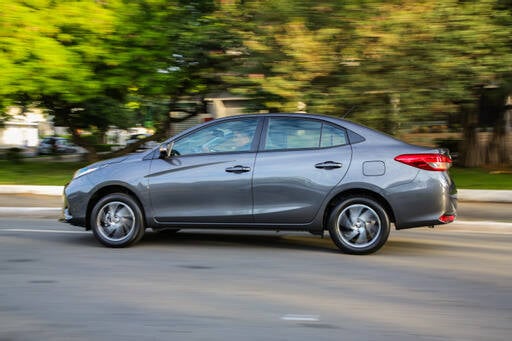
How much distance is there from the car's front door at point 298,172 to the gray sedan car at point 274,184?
0.04 feet

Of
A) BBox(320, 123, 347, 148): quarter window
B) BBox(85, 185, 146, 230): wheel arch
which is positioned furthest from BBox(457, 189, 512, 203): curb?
BBox(85, 185, 146, 230): wheel arch

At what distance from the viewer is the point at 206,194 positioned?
7.20m

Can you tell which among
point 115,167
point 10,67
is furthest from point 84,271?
point 10,67

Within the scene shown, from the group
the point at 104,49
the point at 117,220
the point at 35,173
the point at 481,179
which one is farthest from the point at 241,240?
the point at 35,173

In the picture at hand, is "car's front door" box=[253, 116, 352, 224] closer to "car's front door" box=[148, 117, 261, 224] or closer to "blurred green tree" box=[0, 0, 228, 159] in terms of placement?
"car's front door" box=[148, 117, 261, 224]

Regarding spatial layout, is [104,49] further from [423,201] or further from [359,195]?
[423,201]

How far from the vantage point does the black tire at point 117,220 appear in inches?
292

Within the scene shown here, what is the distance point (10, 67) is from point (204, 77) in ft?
17.3

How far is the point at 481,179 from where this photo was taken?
15.5 metres

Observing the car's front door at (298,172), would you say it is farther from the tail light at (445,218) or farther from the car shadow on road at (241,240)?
the tail light at (445,218)

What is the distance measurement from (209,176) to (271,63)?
21.7ft

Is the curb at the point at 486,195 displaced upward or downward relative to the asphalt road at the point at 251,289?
upward

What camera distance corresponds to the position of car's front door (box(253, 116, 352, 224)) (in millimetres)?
6973

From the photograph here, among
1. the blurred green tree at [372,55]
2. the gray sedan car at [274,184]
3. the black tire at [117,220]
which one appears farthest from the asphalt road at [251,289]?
the blurred green tree at [372,55]
